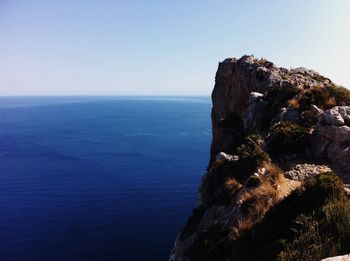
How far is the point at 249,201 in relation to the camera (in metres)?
16.8

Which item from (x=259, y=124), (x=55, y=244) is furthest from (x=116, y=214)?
(x=259, y=124)

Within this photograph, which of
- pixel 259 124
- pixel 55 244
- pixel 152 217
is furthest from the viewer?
pixel 152 217

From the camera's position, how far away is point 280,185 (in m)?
17.9

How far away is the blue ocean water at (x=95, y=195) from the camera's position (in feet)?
185

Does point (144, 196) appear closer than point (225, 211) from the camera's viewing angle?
No

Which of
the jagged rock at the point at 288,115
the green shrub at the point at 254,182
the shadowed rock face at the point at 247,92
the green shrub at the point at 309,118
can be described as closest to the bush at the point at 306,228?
the green shrub at the point at 254,182

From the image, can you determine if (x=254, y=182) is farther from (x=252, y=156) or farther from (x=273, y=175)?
(x=252, y=156)

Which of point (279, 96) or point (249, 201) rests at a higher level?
point (279, 96)

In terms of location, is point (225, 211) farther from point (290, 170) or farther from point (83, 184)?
point (83, 184)

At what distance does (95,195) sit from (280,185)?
6943 cm

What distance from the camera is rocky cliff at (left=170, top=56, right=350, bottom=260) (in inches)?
502

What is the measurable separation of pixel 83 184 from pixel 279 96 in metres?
69.6

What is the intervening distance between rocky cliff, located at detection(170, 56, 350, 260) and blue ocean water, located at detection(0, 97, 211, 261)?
1294 inches

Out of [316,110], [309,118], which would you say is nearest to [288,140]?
[309,118]
